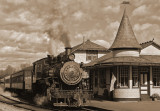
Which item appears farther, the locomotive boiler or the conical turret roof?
the conical turret roof

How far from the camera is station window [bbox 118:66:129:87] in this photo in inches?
765

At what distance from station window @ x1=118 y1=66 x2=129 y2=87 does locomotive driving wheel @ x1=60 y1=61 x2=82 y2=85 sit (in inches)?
181

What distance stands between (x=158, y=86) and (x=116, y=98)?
3733 mm

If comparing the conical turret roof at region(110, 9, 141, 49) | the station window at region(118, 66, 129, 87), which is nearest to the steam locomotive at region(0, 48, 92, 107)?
the station window at region(118, 66, 129, 87)

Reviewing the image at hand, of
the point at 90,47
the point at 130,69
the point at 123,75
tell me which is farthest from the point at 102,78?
the point at 90,47

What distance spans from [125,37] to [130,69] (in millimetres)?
2788

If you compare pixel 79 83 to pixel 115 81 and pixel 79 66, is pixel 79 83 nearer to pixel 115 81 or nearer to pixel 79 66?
pixel 79 66

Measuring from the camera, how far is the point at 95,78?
80.3 feet

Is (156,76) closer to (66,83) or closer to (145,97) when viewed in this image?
(145,97)

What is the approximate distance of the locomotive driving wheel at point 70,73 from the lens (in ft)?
51.0

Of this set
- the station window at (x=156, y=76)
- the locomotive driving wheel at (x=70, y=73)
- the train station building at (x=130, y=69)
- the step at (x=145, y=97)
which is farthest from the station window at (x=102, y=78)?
the locomotive driving wheel at (x=70, y=73)

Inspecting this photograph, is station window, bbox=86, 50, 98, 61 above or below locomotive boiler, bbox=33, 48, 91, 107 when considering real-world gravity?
above

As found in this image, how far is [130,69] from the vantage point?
19.5 m

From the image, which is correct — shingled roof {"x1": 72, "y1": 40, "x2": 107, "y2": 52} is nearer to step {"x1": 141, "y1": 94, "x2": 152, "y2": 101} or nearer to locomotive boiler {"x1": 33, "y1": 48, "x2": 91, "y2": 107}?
step {"x1": 141, "y1": 94, "x2": 152, "y2": 101}
